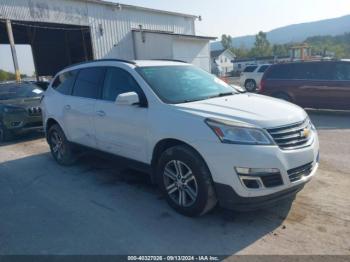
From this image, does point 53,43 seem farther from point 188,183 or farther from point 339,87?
point 188,183

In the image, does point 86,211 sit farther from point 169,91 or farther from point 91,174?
point 169,91

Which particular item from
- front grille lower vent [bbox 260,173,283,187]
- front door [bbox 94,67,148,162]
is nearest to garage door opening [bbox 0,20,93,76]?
front door [bbox 94,67,148,162]

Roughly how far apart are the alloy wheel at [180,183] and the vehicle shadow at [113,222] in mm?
210

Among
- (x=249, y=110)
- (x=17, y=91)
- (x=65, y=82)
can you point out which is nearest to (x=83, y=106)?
(x=65, y=82)

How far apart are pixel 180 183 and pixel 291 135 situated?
1.34 meters

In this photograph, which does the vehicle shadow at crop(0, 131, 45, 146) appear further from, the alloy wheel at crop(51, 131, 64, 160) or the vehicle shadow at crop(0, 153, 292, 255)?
the vehicle shadow at crop(0, 153, 292, 255)

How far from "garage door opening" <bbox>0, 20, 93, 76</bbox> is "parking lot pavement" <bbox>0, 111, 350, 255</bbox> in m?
17.5

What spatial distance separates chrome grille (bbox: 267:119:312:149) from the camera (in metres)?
3.27

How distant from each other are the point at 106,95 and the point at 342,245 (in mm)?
3510

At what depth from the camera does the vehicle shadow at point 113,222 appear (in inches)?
127

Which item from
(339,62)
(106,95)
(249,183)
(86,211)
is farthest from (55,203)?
(339,62)

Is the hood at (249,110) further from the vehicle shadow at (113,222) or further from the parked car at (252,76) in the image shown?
the parked car at (252,76)

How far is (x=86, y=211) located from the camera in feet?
13.3

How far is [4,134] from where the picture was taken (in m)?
8.63
